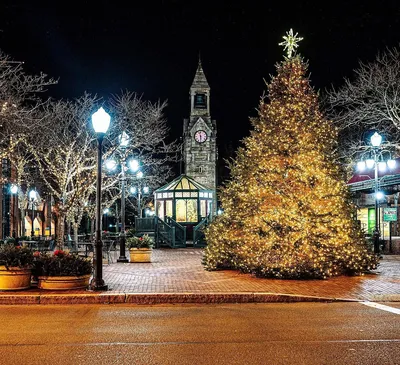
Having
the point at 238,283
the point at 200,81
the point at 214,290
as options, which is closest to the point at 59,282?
the point at 214,290

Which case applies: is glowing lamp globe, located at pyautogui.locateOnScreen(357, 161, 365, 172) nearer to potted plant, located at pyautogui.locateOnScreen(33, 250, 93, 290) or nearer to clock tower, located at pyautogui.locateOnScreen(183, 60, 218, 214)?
potted plant, located at pyautogui.locateOnScreen(33, 250, 93, 290)

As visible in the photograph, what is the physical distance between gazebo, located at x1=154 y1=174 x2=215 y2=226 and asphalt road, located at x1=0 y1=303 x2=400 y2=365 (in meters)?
26.1

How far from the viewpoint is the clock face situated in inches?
3174

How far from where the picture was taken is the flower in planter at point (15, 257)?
39.3 feet

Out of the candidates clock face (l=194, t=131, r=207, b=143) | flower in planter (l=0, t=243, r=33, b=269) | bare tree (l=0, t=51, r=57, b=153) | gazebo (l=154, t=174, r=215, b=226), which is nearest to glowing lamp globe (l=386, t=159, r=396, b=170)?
gazebo (l=154, t=174, r=215, b=226)

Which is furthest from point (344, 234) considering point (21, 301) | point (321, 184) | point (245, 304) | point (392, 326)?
point (21, 301)

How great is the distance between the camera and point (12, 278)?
1197 cm

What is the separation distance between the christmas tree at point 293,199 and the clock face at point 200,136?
64838mm

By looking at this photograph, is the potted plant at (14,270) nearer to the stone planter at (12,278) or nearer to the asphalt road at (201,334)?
the stone planter at (12,278)

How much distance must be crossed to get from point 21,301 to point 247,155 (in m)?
7.54

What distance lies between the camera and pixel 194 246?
3194 centimetres

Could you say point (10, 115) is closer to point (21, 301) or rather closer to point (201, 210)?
point (21, 301)

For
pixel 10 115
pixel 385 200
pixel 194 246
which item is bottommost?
pixel 194 246

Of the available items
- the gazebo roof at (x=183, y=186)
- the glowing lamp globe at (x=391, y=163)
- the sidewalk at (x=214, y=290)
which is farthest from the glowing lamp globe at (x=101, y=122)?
the glowing lamp globe at (x=391, y=163)
